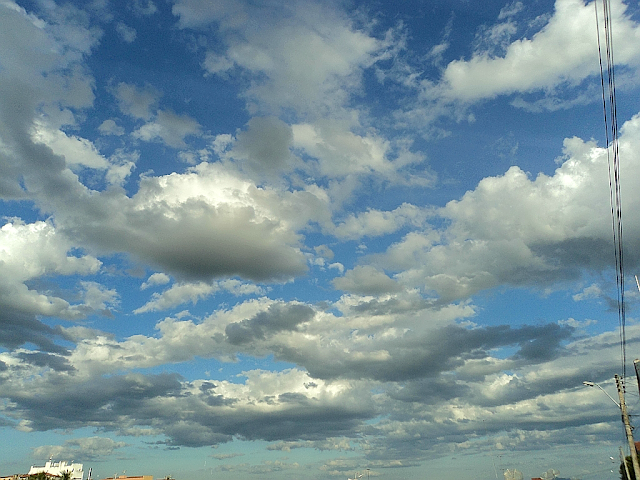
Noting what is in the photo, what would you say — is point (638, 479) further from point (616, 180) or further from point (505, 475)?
point (505, 475)

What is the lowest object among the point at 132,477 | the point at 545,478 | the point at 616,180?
the point at 545,478

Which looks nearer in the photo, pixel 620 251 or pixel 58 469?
pixel 620 251

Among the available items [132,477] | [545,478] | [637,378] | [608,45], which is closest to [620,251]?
[608,45]

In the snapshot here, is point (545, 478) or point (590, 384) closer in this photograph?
point (590, 384)

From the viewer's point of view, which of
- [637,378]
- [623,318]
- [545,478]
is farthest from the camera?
[545,478]

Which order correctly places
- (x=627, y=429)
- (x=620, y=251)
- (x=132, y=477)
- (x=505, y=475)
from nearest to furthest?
(x=620, y=251) → (x=627, y=429) → (x=132, y=477) → (x=505, y=475)

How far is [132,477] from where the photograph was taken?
167 metres

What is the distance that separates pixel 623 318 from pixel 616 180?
23449 mm

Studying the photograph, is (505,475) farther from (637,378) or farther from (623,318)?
(623,318)

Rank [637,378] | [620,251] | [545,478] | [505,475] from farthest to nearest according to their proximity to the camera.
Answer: [545,478] < [505,475] < [637,378] < [620,251]

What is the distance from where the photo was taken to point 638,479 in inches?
1323

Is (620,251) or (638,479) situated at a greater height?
Answer: (620,251)

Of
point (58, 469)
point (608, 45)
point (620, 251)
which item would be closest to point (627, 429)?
point (620, 251)

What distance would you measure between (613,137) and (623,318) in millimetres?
25069
